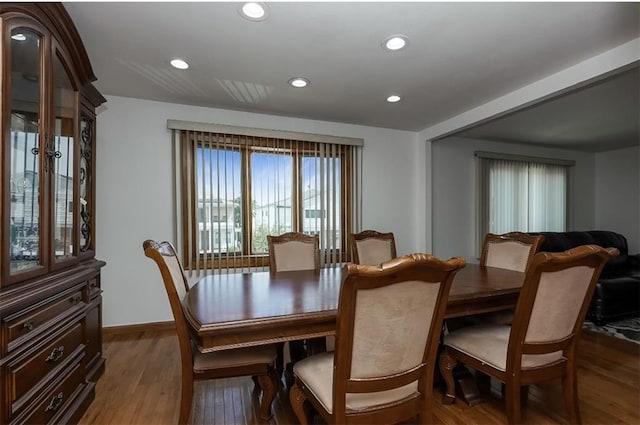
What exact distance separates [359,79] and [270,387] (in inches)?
94.9

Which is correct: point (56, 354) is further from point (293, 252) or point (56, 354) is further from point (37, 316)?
point (293, 252)

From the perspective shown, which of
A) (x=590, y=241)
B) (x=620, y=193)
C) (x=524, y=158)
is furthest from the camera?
(x=620, y=193)

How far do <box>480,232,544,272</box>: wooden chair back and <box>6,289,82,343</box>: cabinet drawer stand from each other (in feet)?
9.92

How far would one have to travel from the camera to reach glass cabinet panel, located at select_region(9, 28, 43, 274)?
137 cm

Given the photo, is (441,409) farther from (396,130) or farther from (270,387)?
(396,130)

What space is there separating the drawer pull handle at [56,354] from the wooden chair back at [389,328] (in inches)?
57.0

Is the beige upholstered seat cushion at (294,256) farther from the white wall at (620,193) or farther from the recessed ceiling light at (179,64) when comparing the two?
the white wall at (620,193)

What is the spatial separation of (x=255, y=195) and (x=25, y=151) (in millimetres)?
2222

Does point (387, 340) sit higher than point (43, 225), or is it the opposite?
point (43, 225)

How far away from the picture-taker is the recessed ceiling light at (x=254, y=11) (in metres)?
1.74

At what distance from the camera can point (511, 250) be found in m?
2.63

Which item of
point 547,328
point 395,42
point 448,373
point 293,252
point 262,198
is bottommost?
point 448,373

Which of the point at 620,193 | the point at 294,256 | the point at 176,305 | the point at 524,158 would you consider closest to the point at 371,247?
the point at 294,256

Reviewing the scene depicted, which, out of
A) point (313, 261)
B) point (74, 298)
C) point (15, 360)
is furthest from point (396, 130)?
point (15, 360)
